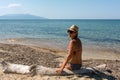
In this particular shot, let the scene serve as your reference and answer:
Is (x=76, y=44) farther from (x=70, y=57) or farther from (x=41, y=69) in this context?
(x=41, y=69)

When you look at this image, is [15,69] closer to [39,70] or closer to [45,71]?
[39,70]

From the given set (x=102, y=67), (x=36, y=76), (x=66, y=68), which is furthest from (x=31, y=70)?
(x=102, y=67)

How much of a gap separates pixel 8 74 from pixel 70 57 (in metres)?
2.56

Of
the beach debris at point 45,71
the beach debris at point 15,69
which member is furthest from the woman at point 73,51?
the beach debris at point 15,69

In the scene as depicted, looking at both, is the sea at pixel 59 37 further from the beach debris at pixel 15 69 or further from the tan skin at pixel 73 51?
the tan skin at pixel 73 51

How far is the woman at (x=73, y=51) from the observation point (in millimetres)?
9000

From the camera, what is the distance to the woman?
29.5ft

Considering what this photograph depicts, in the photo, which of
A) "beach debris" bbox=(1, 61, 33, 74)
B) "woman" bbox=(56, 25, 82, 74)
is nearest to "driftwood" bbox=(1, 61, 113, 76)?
"beach debris" bbox=(1, 61, 33, 74)

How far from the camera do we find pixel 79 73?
30.2 ft

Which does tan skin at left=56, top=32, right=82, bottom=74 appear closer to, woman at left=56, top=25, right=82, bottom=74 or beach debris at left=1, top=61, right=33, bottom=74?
woman at left=56, top=25, right=82, bottom=74

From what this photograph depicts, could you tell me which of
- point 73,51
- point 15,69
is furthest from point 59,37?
point 73,51

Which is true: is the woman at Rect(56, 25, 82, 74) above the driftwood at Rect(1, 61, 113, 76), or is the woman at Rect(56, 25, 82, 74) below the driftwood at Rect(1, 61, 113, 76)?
above

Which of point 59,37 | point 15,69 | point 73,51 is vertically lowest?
point 59,37

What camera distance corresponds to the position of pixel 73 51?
9.07 m
